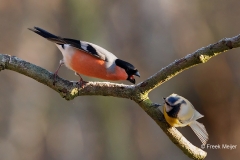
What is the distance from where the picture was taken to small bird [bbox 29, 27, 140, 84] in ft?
5.80

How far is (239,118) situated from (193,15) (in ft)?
4.27

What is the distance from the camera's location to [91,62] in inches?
70.5

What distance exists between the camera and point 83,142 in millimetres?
3871

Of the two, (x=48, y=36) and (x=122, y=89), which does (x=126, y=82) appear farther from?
(x=122, y=89)

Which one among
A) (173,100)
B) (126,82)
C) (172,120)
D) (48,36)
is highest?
(126,82)

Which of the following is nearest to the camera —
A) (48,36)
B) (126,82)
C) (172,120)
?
(172,120)

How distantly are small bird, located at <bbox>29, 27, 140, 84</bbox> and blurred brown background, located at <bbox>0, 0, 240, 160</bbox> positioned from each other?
76.0 inches

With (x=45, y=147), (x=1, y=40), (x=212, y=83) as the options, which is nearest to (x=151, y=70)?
(x=212, y=83)

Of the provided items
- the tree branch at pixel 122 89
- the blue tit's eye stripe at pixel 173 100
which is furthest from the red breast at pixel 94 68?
the blue tit's eye stripe at pixel 173 100

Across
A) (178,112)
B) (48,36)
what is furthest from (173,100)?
(48,36)

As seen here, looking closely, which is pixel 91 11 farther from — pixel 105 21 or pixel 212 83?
pixel 212 83

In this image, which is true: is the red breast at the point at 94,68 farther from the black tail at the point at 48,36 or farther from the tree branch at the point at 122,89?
the tree branch at the point at 122,89

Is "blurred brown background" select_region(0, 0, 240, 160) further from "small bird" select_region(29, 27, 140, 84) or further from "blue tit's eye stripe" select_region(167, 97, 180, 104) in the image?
"blue tit's eye stripe" select_region(167, 97, 180, 104)

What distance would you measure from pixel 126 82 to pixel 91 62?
1.97 m
